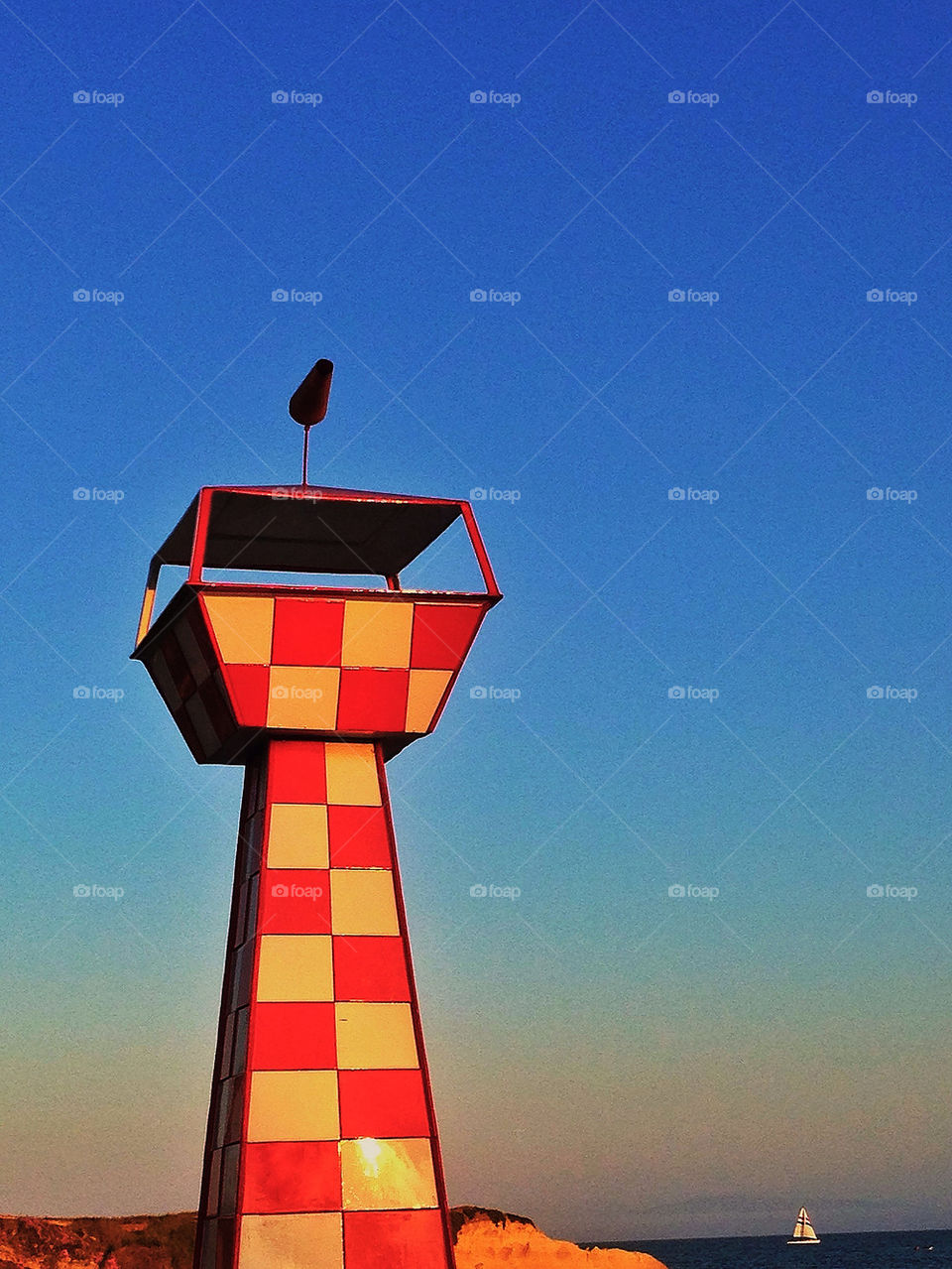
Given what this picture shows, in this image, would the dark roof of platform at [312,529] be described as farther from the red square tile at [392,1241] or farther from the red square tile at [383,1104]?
the red square tile at [392,1241]

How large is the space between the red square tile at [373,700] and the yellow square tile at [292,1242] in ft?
14.9

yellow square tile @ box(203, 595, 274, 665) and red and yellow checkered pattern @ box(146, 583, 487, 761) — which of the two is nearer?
yellow square tile @ box(203, 595, 274, 665)

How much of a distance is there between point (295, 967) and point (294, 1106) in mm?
→ 1236

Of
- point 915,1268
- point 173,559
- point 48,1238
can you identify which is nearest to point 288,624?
point 173,559

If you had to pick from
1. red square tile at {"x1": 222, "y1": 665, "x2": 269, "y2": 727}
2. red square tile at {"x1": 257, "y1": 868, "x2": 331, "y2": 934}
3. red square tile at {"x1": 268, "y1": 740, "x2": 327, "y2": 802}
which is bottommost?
red square tile at {"x1": 257, "y1": 868, "x2": 331, "y2": 934}

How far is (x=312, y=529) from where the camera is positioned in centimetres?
1736

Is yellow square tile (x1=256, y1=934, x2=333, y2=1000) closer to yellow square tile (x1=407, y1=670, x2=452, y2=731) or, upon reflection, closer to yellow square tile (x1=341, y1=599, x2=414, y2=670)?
yellow square tile (x1=407, y1=670, x2=452, y2=731)

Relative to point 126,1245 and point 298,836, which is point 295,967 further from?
point 126,1245

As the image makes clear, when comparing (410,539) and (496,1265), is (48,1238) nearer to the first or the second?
(496,1265)

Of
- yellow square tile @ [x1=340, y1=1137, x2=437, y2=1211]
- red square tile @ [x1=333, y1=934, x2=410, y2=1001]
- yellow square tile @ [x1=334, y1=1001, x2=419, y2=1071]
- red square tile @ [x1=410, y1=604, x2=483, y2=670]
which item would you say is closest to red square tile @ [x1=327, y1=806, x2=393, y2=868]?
red square tile @ [x1=333, y1=934, x2=410, y2=1001]

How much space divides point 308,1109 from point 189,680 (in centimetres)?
437

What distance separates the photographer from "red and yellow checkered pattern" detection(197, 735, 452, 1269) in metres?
13.7

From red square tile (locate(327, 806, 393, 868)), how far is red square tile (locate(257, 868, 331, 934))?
27 cm

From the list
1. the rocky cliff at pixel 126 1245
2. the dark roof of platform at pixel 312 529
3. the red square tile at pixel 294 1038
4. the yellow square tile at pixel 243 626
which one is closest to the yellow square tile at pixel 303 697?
the yellow square tile at pixel 243 626
